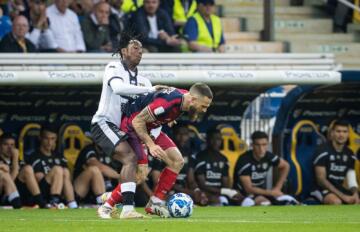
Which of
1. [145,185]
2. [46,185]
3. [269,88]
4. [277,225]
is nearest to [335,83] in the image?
[269,88]

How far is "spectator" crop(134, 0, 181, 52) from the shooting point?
20859 mm

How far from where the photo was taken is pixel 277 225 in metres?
13.8

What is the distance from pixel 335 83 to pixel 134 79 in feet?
14.7

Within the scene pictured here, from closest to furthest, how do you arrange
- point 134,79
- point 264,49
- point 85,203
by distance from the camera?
point 134,79, point 85,203, point 264,49

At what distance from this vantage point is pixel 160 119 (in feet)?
47.7

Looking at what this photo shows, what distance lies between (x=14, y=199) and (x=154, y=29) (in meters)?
4.07

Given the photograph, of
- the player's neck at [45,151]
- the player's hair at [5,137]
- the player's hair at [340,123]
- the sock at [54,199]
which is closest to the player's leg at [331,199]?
the player's hair at [340,123]

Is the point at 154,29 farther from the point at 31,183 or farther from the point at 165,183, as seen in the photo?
the point at 165,183

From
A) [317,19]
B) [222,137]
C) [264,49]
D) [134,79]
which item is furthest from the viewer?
[317,19]

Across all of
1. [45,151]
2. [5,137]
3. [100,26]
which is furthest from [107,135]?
[100,26]

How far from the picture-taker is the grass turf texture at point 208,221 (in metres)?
13.2

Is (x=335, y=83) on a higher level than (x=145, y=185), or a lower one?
higher

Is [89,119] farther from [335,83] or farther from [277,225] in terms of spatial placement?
[277,225]

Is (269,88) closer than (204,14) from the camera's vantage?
Yes
